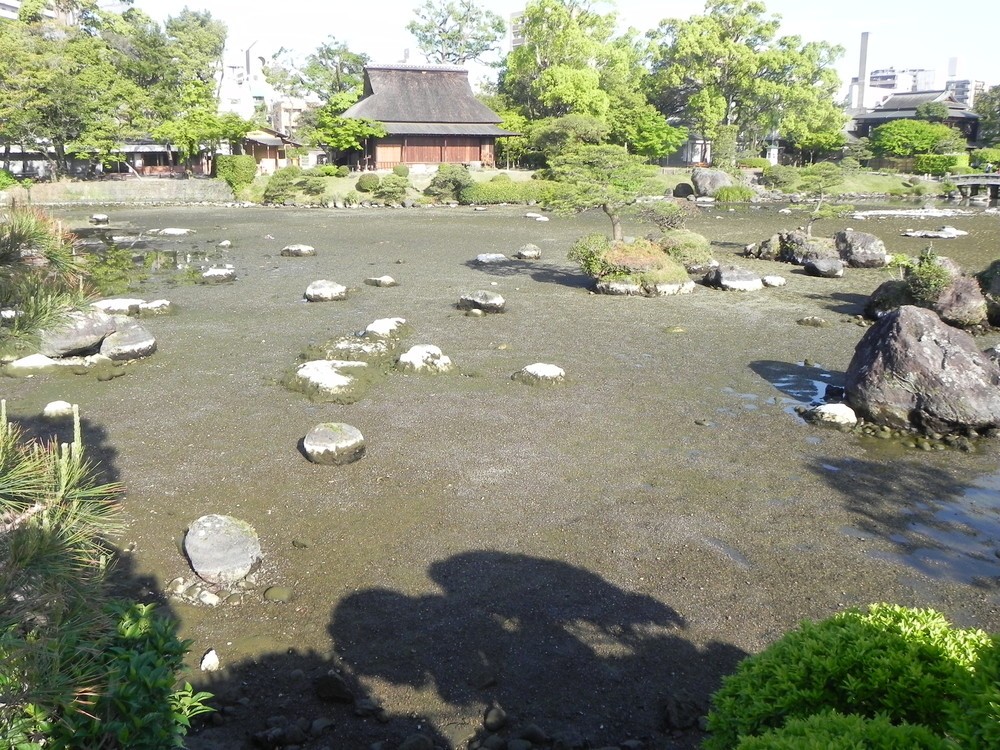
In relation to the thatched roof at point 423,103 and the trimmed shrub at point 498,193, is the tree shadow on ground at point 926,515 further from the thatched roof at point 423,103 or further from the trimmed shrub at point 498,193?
the thatched roof at point 423,103

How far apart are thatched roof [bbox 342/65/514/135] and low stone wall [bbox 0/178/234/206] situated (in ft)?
39.0

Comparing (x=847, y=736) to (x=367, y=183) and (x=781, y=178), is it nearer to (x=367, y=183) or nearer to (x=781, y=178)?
(x=367, y=183)

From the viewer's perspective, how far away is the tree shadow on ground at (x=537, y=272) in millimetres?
23781

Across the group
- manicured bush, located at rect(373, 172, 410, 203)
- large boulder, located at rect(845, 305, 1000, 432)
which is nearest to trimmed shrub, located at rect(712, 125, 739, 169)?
manicured bush, located at rect(373, 172, 410, 203)

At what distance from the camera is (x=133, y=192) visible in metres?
48.1

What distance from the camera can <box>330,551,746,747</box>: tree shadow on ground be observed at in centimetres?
604

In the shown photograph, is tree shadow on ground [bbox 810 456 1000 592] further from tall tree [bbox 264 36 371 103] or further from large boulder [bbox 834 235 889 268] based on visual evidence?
tall tree [bbox 264 36 371 103]

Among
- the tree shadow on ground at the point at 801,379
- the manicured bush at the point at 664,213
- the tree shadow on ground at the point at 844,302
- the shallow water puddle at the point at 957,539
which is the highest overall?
the manicured bush at the point at 664,213

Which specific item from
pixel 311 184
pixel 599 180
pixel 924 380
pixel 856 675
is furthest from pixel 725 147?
pixel 856 675

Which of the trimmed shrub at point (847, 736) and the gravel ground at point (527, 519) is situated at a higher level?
the trimmed shrub at point (847, 736)

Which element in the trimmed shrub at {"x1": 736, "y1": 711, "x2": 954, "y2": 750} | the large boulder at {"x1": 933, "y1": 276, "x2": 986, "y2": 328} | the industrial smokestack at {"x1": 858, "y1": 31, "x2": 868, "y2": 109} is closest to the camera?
the trimmed shrub at {"x1": 736, "y1": 711, "x2": 954, "y2": 750}

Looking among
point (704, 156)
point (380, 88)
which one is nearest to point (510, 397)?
point (380, 88)

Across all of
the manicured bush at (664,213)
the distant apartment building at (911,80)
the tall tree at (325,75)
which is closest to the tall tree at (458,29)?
the tall tree at (325,75)

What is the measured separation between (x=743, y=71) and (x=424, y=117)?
1000 inches
